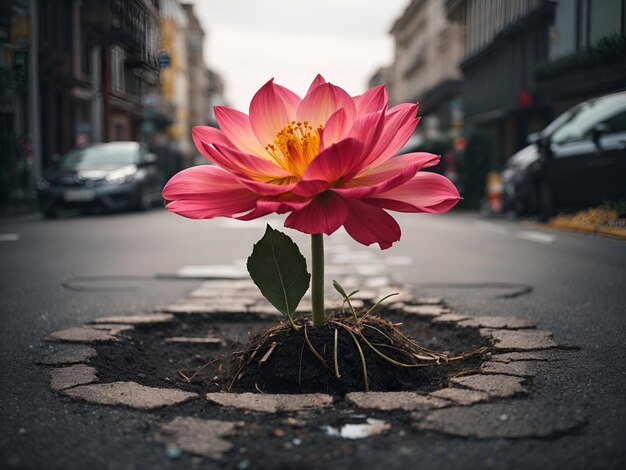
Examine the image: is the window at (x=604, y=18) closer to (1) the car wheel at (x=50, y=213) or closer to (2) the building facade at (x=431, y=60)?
(1) the car wheel at (x=50, y=213)

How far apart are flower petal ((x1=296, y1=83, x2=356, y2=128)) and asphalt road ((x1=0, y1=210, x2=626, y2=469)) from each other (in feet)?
2.88

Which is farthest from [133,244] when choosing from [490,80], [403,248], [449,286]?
[490,80]

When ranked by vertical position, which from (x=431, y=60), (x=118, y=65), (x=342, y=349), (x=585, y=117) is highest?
(x=431, y=60)

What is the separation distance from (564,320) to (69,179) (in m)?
12.6

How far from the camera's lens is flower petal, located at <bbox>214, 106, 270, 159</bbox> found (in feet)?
7.03

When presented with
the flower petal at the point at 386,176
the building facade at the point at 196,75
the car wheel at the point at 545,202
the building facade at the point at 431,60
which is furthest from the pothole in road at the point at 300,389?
the building facade at the point at 196,75

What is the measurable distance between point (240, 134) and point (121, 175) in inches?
535

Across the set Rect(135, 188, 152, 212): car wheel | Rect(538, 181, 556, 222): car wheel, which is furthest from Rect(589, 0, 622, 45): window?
Rect(135, 188, 152, 212): car wheel

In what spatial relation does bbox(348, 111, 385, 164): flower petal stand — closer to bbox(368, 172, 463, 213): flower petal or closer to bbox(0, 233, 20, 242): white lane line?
bbox(368, 172, 463, 213): flower petal

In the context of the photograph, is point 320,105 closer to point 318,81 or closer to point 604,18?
point 318,81

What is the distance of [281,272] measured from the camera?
2346mm

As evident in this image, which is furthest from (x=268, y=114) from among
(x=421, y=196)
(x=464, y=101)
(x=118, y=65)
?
(x=464, y=101)

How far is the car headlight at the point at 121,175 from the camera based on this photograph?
49.4 feet

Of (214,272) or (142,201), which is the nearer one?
(214,272)
